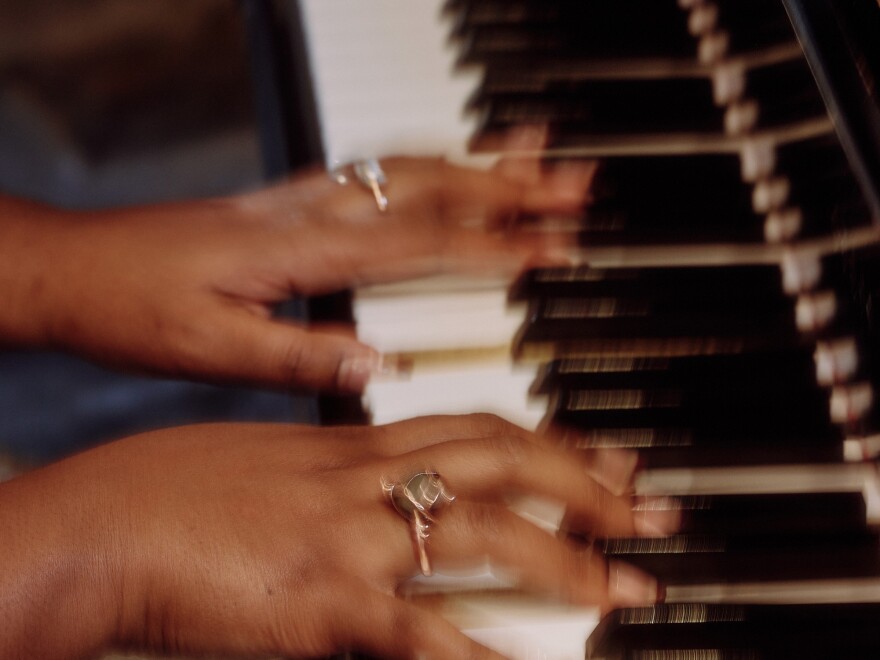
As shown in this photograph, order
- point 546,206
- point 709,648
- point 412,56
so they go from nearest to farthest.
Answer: point 709,648 → point 546,206 → point 412,56

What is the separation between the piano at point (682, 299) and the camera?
0.64 m

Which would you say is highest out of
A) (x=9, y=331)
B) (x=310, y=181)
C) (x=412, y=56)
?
(x=412, y=56)

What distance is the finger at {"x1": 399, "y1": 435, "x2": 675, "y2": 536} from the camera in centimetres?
66

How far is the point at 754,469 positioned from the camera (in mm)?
696

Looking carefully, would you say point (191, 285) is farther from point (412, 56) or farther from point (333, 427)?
point (412, 56)

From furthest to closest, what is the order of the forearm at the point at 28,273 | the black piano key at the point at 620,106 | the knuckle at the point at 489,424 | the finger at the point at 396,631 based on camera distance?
the forearm at the point at 28,273 → the black piano key at the point at 620,106 → the knuckle at the point at 489,424 → the finger at the point at 396,631

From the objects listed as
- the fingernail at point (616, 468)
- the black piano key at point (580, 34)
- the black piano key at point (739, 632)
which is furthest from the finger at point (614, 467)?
the black piano key at point (580, 34)

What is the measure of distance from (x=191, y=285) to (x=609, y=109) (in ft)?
1.63

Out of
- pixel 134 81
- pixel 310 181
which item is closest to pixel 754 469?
pixel 310 181

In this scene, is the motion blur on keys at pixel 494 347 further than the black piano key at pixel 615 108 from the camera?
No

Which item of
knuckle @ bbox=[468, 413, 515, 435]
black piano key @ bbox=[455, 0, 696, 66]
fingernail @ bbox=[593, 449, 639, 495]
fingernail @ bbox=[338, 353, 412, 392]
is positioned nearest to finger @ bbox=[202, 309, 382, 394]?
fingernail @ bbox=[338, 353, 412, 392]

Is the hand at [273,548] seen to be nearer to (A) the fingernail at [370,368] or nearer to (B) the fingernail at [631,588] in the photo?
(B) the fingernail at [631,588]

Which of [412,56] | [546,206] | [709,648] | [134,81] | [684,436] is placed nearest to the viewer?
[709,648]

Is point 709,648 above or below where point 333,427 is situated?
below
